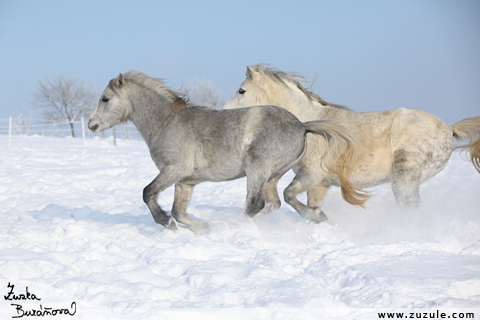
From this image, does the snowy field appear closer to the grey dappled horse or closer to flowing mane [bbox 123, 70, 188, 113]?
the grey dappled horse

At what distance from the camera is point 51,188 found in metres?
8.20

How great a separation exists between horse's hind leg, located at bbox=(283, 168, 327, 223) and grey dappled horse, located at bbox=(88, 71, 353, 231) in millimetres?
206

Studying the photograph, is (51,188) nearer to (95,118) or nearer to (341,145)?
(95,118)

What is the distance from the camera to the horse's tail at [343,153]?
4.75 meters

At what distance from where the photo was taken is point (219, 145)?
457 cm

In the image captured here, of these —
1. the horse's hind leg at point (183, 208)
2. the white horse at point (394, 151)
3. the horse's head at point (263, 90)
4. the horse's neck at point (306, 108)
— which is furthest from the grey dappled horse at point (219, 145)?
the horse's head at point (263, 90)

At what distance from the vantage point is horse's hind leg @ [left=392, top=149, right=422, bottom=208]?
16.6 ft

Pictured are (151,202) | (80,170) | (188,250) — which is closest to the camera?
(188,250)

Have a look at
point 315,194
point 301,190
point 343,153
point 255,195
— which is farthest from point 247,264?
point 315,194

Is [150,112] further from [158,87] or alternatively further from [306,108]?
[306,108]

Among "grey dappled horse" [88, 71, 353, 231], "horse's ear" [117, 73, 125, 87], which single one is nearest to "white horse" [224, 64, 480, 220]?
"grey dappled horse" [88, 71, 353, 231]

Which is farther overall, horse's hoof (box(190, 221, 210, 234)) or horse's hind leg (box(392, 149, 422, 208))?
horse's hind leg (box(392, 149, 422, 208))

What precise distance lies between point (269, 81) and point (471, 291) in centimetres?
406

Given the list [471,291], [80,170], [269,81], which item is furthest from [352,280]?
[80,170]
